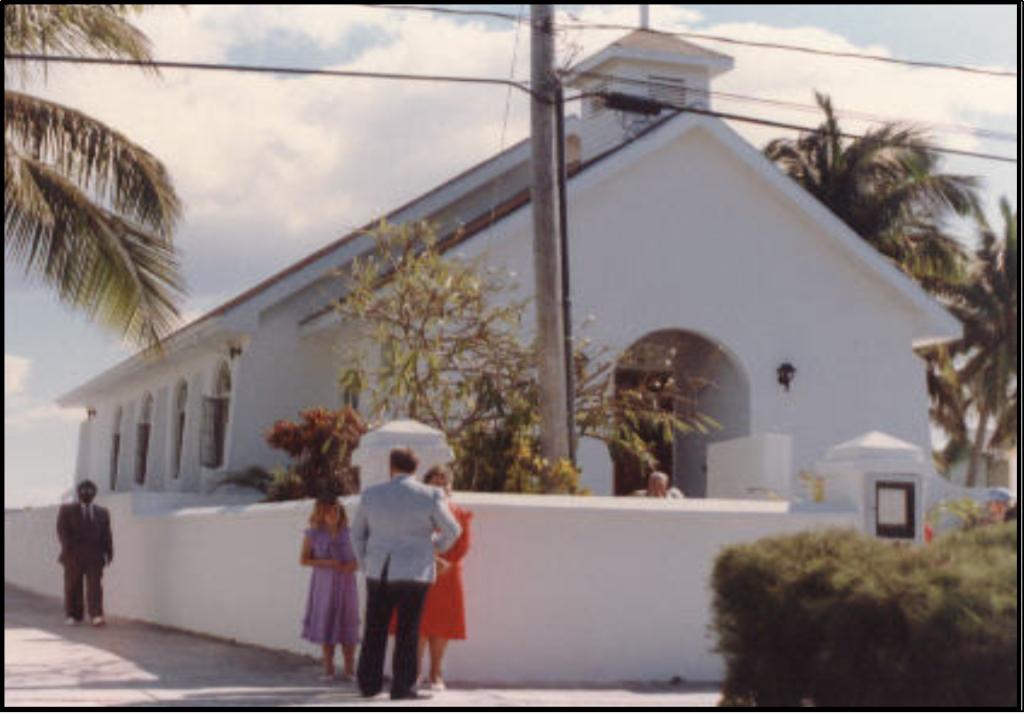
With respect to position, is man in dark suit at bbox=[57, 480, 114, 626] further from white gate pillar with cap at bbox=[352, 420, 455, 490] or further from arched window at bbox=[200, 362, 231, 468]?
white gate pillar with cap at bbox=[352, 420, 455, 490]

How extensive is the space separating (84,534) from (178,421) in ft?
32.5

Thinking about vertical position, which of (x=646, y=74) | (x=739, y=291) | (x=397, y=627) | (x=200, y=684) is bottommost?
(x=200, y=684)

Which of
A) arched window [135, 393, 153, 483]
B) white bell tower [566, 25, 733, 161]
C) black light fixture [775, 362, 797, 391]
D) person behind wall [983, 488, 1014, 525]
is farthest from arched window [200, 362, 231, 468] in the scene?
person behind wall [983, 488, 1014, 525]

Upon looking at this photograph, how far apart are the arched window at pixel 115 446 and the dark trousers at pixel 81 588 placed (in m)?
15.4

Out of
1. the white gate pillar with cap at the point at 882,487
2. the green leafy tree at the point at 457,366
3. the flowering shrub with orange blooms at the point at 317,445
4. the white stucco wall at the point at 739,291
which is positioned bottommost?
the white gate pillar with cap at the point at 882,487

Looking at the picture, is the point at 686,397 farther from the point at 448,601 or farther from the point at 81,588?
the point at 448,601

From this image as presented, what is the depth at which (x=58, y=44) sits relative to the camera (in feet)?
47.8

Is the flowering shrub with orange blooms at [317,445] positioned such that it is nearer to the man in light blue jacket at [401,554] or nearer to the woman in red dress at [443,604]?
the woman in red dress at [443,604]

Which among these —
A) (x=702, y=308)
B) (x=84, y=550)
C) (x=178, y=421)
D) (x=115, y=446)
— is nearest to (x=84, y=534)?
(x=84, y=550)

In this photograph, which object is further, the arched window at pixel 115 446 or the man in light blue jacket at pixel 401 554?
the arched window at pixel 115 446

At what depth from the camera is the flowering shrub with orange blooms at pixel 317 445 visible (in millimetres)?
18797

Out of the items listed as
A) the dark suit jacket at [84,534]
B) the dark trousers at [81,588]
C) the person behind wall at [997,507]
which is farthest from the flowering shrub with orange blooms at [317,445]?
the person behind wall at [997,507]

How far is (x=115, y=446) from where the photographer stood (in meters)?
35.2

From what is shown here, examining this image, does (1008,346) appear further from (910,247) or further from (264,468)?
(264,468)
